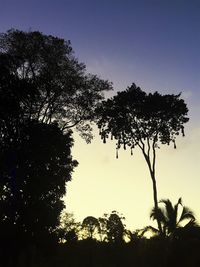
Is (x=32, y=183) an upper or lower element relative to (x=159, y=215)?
upper

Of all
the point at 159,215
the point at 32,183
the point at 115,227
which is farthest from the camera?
the point at 115,227

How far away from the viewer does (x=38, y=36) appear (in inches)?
1368

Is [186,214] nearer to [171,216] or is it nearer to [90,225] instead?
[171,216]

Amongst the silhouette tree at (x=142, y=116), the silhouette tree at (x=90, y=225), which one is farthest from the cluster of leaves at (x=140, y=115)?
the silhouette tree at (x=90, y=225)

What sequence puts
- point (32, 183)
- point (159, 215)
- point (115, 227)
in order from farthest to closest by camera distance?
1. point (115, 227)
2. point (159, 215)
3. point (32, 183)

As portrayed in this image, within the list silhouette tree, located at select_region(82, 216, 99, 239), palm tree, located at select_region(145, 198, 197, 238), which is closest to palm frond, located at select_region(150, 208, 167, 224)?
palm tree, located at select_region(145, 198, 197, 238)

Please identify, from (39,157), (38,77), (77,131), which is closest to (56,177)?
(39,157)

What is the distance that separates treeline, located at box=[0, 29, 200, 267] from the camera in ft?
106

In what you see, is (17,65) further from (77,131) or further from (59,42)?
(77,131)

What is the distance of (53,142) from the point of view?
34.2m

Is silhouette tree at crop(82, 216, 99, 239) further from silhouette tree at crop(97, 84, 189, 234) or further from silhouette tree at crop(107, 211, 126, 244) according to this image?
silhouette tree at crop(97, 84, 189, 234)

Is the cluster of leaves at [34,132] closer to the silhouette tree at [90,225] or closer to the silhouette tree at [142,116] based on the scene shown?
the silhouette tree at [142,116]

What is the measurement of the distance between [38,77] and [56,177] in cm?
802

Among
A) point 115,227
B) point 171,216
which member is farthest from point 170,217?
point 115,227
